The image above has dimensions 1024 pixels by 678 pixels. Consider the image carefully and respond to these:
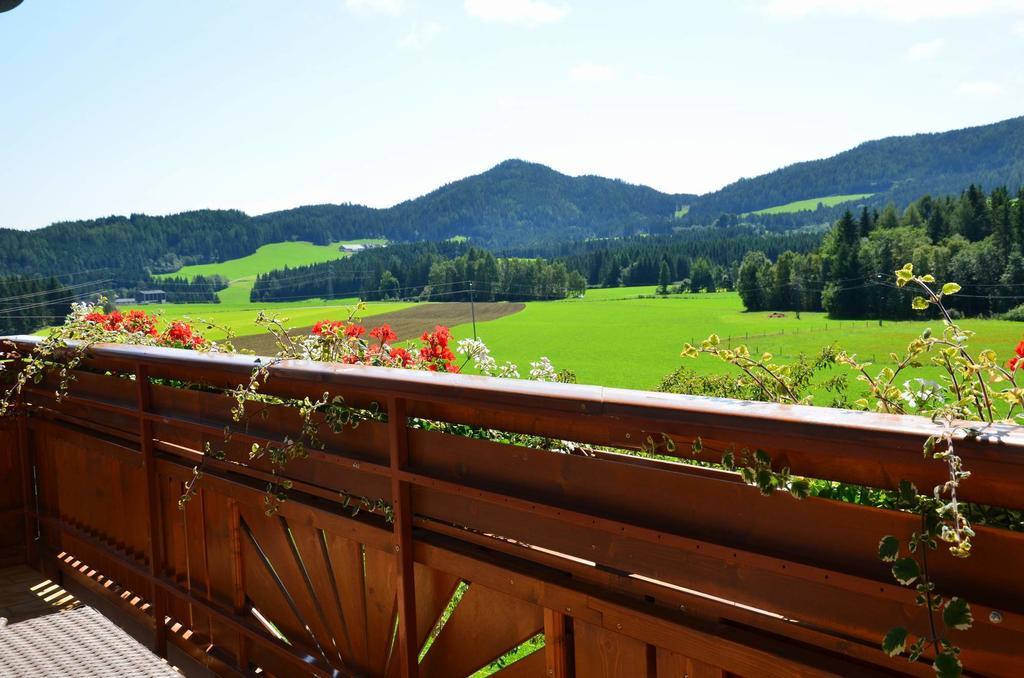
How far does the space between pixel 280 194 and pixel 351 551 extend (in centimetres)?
6667

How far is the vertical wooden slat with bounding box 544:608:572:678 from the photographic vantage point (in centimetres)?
146

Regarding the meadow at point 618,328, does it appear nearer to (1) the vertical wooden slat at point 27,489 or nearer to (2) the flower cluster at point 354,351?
(1) the vertical wooden slat at point 27,489

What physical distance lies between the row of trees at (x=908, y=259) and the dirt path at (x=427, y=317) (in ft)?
58.5

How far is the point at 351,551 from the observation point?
1967 mm

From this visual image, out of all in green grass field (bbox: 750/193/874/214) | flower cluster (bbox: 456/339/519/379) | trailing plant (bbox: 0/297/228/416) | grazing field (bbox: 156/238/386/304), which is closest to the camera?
flower cluster (bbox: 456/339/519/379)

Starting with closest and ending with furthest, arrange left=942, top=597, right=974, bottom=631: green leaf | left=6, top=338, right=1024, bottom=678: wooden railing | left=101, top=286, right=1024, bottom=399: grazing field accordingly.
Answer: left=942, top=597, right=974, bottom=631: green leaf < left=6, top=338, right=1024, bottom=678: wooden railing < left=101, top=286, right=1024, bottom=399: grazing field

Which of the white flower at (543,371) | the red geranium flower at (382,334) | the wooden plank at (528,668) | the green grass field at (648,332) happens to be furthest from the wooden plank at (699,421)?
the green grass field at (648,332)

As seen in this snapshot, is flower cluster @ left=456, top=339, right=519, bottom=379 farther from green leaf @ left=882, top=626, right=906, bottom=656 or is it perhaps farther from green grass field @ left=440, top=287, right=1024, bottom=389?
green grass field @ left=440, top=287, right=1024, bottom=389

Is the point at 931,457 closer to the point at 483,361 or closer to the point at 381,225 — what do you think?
the point at 483,361

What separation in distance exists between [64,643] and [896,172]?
10848 centimetres

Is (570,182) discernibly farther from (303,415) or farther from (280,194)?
(303,415)

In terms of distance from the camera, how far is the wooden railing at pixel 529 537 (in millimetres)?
1013

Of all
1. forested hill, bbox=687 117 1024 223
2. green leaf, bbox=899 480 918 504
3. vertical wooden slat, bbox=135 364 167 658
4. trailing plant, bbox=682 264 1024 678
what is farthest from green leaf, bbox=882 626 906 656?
forested hill, bbox=687 117 1024 223

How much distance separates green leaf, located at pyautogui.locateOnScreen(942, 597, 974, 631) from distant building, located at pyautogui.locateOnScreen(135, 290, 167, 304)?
33823 millimetres
